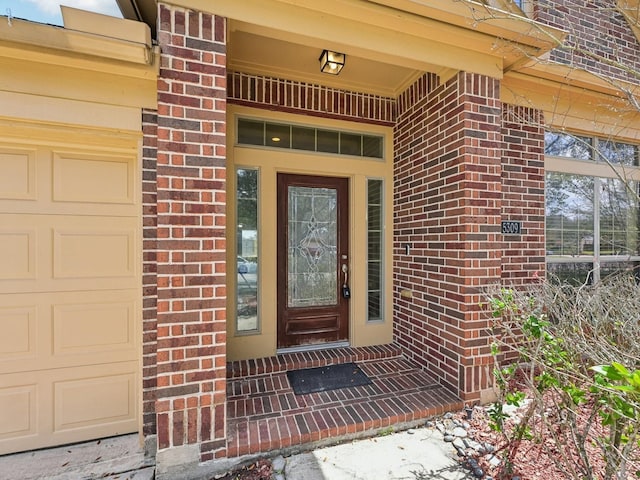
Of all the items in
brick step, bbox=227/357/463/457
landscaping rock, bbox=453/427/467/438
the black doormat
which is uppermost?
the black doormat

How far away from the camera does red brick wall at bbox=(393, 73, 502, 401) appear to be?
2.76 meters

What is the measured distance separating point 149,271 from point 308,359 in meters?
1.94

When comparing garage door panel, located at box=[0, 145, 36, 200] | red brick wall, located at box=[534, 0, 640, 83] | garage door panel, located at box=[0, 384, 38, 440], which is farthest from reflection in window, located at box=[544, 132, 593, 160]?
garage door panel, located at box=[0, 384, 38, 440]

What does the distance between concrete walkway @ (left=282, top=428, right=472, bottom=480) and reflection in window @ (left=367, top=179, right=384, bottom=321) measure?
1.62 metres

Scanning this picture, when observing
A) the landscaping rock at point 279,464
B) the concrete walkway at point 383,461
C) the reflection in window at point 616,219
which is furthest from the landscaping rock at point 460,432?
the reflection in window at point 616,219

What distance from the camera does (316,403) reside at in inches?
104

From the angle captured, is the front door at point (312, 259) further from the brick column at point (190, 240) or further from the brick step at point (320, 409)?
the brick column at point (190, 240)

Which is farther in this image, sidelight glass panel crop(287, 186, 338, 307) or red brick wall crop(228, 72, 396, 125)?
sidelight glass panel crop(287, 186, 338, 307)

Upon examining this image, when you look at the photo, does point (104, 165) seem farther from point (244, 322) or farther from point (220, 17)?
point (244, 322)

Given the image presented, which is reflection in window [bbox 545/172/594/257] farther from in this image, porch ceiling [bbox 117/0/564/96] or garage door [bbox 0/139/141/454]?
garage door [bbox 0/139/141/454]

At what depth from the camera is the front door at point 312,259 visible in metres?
3.56

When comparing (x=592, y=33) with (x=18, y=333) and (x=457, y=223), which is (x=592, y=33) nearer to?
(x=457, y=223)

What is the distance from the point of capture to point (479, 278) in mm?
2777

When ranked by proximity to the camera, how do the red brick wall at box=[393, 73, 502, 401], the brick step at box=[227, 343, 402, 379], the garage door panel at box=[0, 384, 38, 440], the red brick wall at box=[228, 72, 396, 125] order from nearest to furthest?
the garage door panel at box=[0, 384, 38, 440] < the red brick wall at box=[393, 73, 502, 401] < the brick step at box=[227, 343, 402, 379] < the red brick wall at box=[228, 72, 396, 125]
